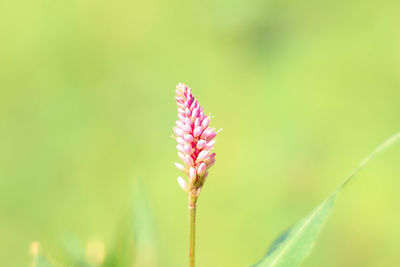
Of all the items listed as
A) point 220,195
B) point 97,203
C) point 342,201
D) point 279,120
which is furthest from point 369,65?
point 97,203

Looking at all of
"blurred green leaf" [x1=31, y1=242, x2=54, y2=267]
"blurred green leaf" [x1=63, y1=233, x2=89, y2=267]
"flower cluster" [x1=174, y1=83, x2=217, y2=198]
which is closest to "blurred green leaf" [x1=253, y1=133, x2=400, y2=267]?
"flower cluster" [x1=174, y1=83, x2=217, y2=198]

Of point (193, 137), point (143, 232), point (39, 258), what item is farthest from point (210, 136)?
point (143, 232)

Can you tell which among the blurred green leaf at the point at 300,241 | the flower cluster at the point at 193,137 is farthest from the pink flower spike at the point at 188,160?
the blurred green leaf at the point at 300,241

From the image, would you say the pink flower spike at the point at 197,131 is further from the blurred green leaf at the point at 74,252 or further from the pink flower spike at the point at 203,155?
the blurred green leaf at the point at 74,252

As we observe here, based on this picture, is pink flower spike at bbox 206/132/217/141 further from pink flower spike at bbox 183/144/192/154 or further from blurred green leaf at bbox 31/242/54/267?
blurred green leaf at bbox 31/242/54/267

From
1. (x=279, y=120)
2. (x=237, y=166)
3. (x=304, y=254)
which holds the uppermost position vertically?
(x=304, y=254)

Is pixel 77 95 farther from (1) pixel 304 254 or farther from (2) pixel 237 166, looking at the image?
(1) pixel 304 254

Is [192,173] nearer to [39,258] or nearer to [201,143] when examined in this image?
[201,143]
